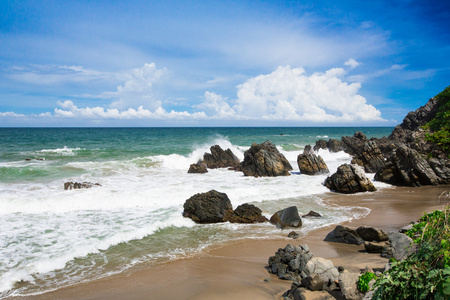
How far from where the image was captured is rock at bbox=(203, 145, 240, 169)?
29.7m

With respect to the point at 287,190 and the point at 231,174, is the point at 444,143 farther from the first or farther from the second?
the point at 231,174

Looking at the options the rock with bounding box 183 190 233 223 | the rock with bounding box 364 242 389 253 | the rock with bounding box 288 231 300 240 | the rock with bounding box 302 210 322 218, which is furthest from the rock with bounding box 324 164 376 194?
the rock with bounding box 364 242 389 253

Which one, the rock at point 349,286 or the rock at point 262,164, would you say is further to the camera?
the rock at point 262,164

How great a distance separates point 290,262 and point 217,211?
5.65m

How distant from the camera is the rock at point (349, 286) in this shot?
5.44m

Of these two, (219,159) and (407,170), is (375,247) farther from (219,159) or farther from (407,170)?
(219,159)

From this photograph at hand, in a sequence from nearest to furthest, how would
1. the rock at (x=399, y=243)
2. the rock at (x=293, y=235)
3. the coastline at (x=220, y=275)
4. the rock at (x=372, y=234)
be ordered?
the rock at (x=399, y=243) → the coastline at (x=220, y=275) → the rock at (x=372, y=234) → the rock at (x=293, y=235)

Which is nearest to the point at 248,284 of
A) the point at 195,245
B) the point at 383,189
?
the point at 195,245

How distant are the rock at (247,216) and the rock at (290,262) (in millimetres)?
4414

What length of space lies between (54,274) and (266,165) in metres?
18.5

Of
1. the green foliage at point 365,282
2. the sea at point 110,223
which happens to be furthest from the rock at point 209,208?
the green foliage at point 365,282

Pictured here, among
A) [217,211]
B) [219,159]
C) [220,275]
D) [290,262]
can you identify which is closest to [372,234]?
[290,262]

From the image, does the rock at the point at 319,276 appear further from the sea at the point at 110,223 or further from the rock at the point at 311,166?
the rock at the point at 311,166

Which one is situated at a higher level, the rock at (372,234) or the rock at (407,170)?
the rock at (407,170)
